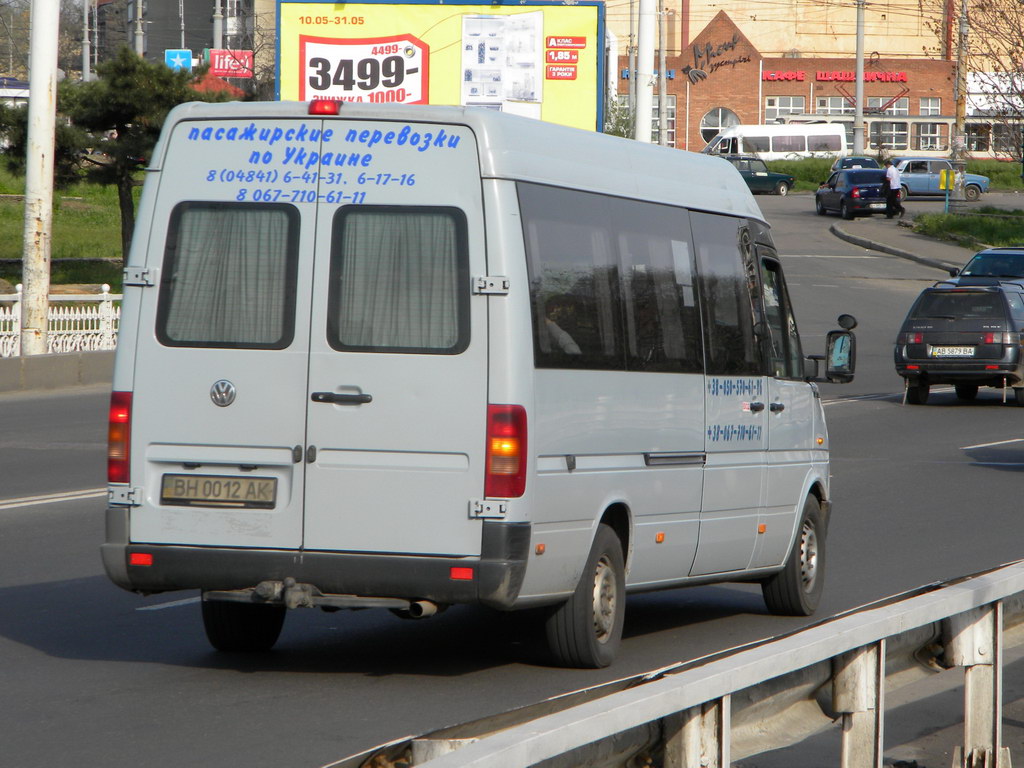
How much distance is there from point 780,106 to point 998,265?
247ft

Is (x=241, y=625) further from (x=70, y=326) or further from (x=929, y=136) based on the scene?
(x=929, y=136)

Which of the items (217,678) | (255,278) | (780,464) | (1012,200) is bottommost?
(217,678)

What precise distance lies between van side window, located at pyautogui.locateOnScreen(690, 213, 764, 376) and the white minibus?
0.86 meters

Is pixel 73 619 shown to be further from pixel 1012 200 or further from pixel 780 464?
pixel 1012 200

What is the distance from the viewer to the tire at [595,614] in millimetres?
6965

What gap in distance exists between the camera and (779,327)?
890cm

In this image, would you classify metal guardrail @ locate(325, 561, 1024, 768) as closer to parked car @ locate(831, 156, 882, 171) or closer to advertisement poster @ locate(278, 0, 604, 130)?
advertisement poster @ locate(278, 0, 604, 130)

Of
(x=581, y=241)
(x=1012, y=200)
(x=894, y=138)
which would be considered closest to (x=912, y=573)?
(x=581, y=241)

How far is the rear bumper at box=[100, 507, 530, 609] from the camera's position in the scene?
6.45 meters

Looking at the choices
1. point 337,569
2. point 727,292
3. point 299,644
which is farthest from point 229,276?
point 727,292

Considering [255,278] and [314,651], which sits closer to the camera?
[255,278]

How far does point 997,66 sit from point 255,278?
45171mm

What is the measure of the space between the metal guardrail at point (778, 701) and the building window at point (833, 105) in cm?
9804

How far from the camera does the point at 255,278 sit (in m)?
6.79
